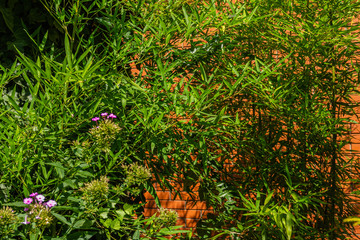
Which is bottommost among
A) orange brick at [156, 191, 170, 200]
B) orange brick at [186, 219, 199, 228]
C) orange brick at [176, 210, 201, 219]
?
orange brick at [186, 219, 199, 228]

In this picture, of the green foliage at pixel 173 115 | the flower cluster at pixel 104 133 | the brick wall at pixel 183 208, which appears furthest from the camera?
the brick wall at pixel 183 208

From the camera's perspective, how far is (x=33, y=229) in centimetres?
129

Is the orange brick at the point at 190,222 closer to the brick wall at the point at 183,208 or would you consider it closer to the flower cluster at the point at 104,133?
the brick wall at the point at 183,208

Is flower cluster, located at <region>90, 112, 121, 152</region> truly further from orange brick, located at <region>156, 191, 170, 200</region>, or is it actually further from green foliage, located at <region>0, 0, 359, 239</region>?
orange brick, located at <region>156, 191, 170, 200</region>

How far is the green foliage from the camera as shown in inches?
56.7

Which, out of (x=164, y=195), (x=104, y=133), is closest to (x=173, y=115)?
(x=104, y=133)

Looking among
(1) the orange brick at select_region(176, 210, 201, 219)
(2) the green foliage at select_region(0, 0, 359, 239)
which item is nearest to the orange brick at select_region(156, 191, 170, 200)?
(1) the orange brick at select_region(176, 210, 201, 219)

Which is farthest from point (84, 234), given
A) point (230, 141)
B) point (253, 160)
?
point (253, 160)

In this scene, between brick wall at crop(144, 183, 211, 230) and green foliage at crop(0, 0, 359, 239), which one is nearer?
green foliage at crop(0, 0, 359, 239)

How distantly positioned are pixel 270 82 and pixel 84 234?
3.71ft

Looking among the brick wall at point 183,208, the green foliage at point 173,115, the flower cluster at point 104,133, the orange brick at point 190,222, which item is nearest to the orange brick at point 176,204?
the brick wall at point 183,208

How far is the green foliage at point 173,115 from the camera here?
144 centimetres

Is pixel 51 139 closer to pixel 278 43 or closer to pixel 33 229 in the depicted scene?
pixel 33 229

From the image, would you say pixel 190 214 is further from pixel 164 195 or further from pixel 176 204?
pixel 164 195
